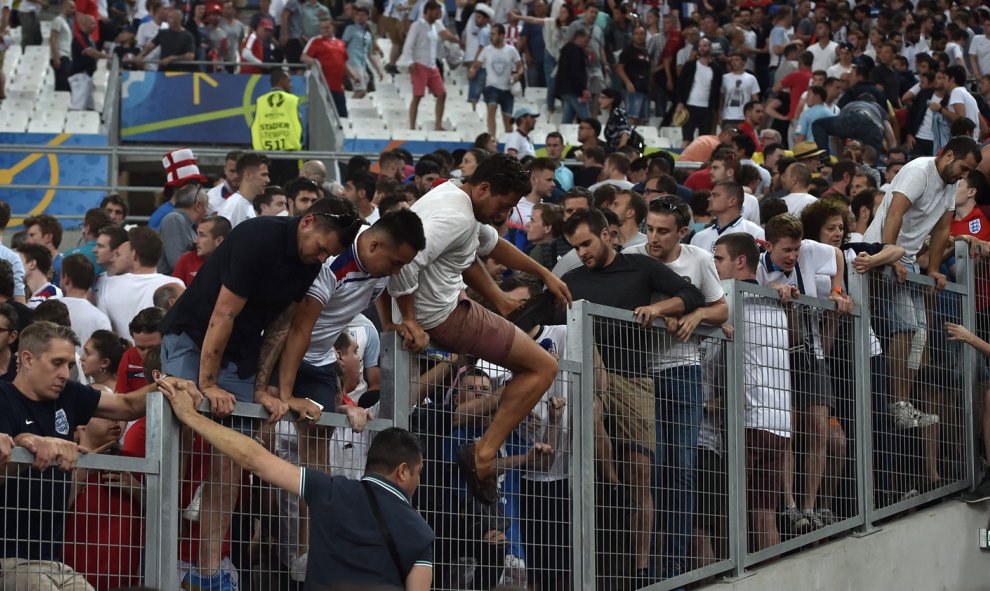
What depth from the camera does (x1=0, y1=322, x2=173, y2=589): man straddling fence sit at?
5062mm

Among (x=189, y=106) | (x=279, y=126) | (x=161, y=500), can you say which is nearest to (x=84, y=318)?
(x=161, y=500)

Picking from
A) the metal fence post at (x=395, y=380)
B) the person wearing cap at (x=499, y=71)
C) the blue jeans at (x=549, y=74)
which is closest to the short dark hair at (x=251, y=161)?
the metal fence post at (x=395, y=380)

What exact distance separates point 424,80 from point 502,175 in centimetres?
1389

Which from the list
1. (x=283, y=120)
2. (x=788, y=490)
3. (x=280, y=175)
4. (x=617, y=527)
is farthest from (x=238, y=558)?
(x=280, y=175)

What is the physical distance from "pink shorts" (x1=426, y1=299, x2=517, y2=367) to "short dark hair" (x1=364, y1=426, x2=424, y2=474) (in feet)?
3.06

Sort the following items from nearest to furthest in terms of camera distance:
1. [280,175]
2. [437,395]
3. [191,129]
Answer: [437,395]
[280,175]
[191,129]

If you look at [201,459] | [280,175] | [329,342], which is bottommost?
[201,459]

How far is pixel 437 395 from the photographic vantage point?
6469 mm

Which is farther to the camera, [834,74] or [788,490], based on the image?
[834,74]

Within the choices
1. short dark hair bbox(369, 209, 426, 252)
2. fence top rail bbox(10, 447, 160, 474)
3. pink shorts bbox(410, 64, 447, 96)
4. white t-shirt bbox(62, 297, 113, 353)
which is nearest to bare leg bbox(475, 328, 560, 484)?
short dark hair bbox(369, 209, 426, 252)

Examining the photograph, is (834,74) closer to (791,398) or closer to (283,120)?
(283,120)

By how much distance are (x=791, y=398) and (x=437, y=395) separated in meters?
2.42

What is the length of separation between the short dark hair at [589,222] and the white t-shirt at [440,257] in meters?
1.02

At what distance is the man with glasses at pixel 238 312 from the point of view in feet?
18.4
